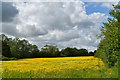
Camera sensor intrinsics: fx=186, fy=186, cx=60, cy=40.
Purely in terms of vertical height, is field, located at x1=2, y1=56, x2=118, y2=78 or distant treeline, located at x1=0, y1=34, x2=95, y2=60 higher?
distant treeline, located at x1=0, y1=34, x2=95, y2=60

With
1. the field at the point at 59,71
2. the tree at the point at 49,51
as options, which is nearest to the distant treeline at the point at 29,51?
the tree at the point at 49,51

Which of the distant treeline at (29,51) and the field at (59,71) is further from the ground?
the distant treeline at (29,51)

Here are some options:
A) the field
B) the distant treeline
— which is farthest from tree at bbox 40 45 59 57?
the field

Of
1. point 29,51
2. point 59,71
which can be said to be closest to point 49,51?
point 29,51

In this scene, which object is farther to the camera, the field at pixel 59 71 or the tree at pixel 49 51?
the tree at pixel 49 51

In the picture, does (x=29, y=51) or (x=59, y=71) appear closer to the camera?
(x=59, y=71)

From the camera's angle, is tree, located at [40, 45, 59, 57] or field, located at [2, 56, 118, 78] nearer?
field, located at [2, 56, 118, 78]

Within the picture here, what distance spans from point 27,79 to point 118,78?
188 inches

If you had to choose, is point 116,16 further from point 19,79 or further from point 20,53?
point 20,53

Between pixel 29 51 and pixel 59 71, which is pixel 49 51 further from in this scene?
pixel 59 71

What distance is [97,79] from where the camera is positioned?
966 cm

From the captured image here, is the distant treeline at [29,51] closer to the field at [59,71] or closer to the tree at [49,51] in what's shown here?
the tree at [49,51]

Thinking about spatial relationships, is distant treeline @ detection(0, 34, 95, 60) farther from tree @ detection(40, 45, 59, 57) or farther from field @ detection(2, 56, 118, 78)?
field @ detection(2, 56, 118, 78)

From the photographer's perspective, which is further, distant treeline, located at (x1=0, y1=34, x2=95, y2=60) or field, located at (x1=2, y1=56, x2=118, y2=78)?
distant treeline, located at (x1=0, y1=34, x2=95, y2=60)
